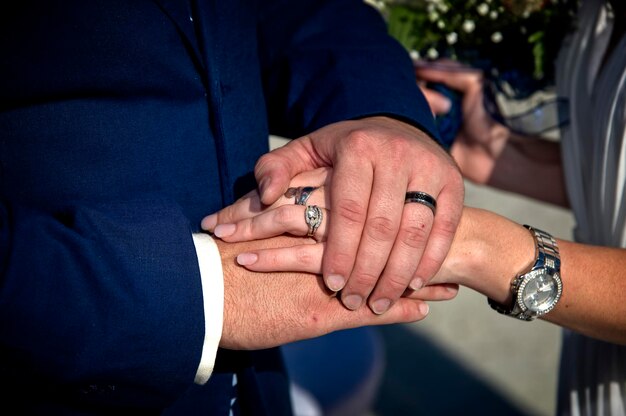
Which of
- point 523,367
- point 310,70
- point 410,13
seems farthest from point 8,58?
point 523,367

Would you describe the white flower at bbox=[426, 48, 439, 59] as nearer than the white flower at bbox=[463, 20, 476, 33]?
No

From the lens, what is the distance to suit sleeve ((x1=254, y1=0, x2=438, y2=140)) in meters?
1.35

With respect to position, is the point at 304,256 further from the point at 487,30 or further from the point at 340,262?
the point at 487,30

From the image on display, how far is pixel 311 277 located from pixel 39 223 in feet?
1.59

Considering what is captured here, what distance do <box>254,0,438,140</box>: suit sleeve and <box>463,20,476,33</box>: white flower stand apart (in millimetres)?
326

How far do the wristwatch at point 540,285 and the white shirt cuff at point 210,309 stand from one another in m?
0.59

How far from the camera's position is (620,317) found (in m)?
1.22

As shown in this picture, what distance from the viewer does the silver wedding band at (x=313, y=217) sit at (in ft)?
3.78

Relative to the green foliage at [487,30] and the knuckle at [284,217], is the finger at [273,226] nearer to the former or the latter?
the knuckle at [284,217]

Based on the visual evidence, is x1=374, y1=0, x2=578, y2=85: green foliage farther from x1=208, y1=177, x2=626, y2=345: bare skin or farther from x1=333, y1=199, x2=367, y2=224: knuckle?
x1=333, y1=199, x2=367, y2=224: knuckle

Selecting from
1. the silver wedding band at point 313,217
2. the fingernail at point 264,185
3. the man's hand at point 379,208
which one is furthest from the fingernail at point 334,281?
the fingernail at point 264,185

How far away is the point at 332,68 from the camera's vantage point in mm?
1400

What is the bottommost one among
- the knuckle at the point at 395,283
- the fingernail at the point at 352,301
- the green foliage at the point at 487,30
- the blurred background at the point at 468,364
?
the blurred background at the point at 468,364

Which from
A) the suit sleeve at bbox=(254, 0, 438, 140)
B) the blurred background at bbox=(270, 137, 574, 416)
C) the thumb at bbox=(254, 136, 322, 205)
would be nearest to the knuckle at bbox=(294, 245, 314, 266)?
the thumb at bbox=(254, 136, 322, 205)
